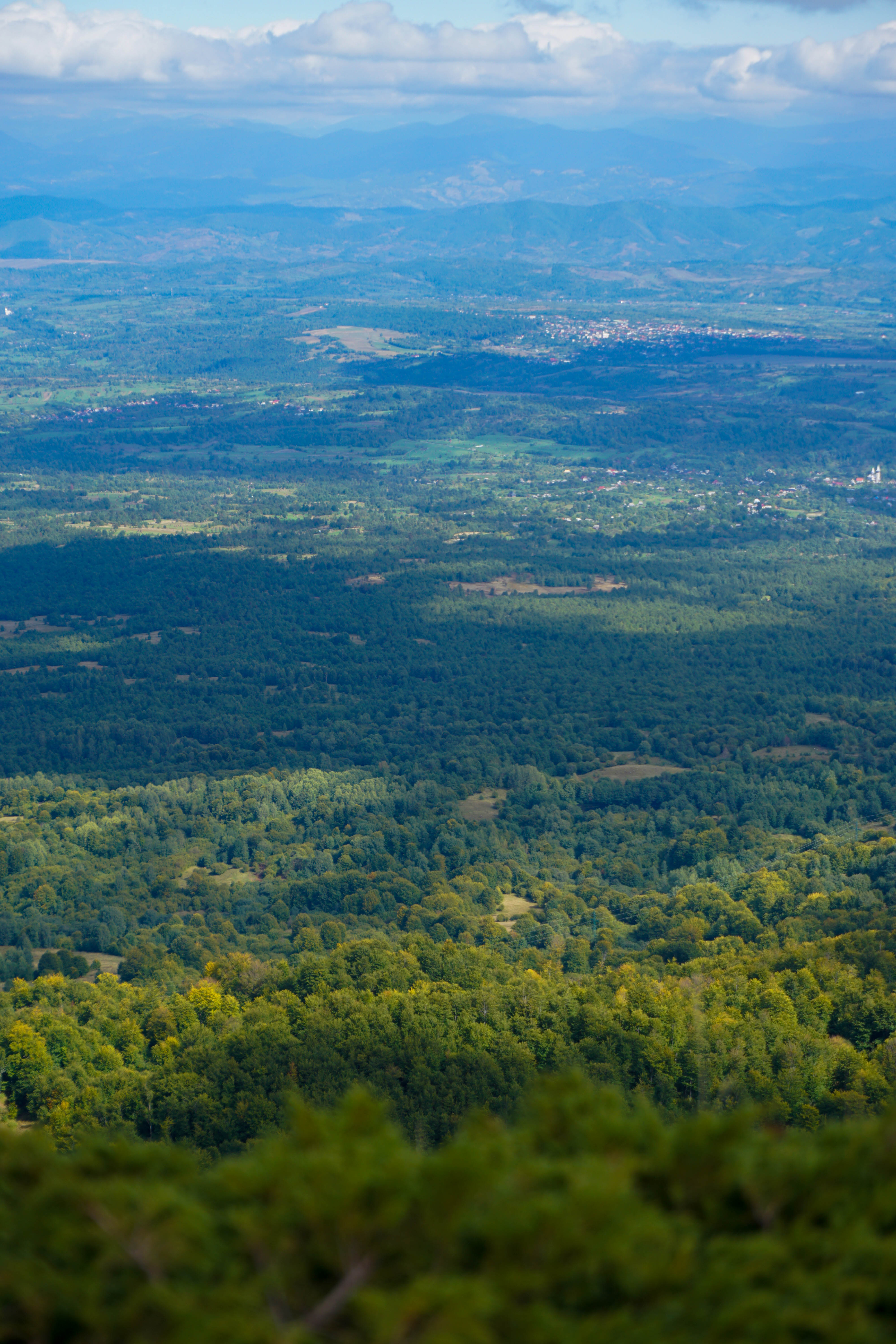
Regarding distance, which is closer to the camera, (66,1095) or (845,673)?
(66,1095)

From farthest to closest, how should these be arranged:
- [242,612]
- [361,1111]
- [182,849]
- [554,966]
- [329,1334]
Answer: [242,612], [182,849], [554,966], [361,1111], [329,1334]

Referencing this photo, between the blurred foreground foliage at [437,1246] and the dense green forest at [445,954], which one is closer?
the blurred foreground foliage at [437,1246]

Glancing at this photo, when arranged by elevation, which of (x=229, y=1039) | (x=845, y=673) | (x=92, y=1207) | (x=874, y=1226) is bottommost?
(x=845, y=673)

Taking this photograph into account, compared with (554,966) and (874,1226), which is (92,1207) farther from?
(554,966)

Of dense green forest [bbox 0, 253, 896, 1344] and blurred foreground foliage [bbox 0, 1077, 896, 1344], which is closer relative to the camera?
blurred foreground foliage [bbox 0, 1077, 896, 1344]

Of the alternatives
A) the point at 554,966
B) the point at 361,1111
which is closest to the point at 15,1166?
the point at 361,1111

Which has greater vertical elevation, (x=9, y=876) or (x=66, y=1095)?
(x=66, y=1095)

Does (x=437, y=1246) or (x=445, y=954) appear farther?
(x=445, y=954)

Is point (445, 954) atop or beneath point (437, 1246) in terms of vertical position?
beneath
